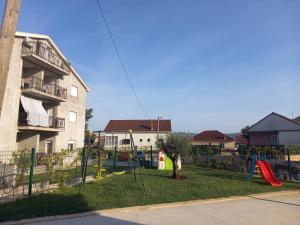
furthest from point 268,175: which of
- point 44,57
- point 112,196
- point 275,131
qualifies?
point 275,131

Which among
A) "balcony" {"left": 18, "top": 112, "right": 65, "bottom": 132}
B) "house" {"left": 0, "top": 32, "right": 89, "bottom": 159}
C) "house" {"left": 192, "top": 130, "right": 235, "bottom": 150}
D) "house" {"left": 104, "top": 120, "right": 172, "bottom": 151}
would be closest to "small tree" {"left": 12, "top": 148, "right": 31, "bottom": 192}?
"house" {"left": 0, "top": 32, "right": 89, "bottom": 159}

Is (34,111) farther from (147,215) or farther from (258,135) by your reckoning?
(258,135)

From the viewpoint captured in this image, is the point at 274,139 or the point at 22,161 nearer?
the point at 22,161

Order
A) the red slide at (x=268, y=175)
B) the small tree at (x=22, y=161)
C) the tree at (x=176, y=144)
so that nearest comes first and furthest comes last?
the small tree at (x=22, y=161), the red slide at (x=268, y=175), the tree at (x=176, y=144)

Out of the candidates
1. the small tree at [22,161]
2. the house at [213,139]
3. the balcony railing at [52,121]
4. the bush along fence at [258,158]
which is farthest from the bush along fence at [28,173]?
the house at [213,139]

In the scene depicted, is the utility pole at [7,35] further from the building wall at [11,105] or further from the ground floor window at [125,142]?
the ground floor window at [125,142]

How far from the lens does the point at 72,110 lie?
100 feet

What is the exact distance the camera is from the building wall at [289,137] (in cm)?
3938

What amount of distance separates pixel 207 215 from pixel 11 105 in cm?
1796

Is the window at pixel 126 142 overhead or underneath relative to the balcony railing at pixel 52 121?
underneath

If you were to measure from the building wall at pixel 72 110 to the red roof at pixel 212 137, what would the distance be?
37.1 metres

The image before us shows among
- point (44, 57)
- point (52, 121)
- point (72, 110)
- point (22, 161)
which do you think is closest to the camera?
point (22, 161)

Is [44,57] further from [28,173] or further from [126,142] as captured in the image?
[126,142]

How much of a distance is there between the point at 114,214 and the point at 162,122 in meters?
55.5
